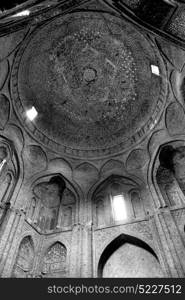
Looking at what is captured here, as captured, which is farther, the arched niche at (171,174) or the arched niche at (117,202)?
the arched niche at (117,202)

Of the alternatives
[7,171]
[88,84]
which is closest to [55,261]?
[7,171]

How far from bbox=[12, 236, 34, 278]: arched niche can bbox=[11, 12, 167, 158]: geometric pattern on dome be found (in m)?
5.65

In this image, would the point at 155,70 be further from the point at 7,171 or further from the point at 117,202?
the point at 7,171

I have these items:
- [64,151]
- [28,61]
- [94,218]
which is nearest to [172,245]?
[94,218]

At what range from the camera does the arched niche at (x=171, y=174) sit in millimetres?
10519

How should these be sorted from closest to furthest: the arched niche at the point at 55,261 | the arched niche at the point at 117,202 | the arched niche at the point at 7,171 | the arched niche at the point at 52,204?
1. the arched niche at the point at 55,261
2. the arched niche at the point at 7,171
3. the arched niche at the point at 117,202
4. the arched niche at the point at 52,204

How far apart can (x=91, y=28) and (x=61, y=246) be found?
11.8 m

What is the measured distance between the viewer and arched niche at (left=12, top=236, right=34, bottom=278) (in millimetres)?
8703

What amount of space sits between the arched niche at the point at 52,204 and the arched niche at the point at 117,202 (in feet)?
4.76

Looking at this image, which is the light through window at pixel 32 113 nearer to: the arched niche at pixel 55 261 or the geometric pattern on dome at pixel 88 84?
the geometric pattern on dome at pixel 88 84

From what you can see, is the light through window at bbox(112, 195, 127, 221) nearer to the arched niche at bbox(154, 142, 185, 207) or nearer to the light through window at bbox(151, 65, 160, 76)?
the arched niche at bbox(154, 142, 185, 207)

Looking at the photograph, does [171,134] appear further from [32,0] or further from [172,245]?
[32,0]

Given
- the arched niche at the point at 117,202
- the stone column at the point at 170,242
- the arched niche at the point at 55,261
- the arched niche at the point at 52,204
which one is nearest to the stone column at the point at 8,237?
the arched niche at the point at 52,204

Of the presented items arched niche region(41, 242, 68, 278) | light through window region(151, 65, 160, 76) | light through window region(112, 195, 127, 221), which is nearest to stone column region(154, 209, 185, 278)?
light through window region(112, 195, 127, 221)
